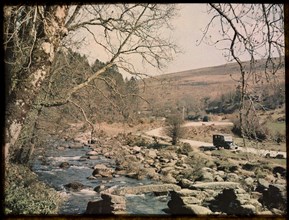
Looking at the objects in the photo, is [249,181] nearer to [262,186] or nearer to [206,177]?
[262,186]

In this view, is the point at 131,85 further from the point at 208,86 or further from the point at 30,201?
the point at 30,201

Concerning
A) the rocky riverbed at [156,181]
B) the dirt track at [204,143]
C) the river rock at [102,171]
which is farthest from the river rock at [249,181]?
the river rock at [102,171]

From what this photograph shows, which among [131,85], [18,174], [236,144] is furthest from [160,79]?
[18,174]

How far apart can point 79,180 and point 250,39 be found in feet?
5.73

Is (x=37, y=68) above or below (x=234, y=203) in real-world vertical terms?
above

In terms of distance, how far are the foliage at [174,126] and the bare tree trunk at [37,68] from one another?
3.43ft

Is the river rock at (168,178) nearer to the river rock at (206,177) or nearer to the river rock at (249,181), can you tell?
the river rock at (206,177)

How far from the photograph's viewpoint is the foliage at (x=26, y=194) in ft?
10.4

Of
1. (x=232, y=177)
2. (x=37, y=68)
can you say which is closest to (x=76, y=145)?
(x=37, y=68)

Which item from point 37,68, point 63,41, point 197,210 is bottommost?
point 197,210

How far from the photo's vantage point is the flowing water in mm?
3176

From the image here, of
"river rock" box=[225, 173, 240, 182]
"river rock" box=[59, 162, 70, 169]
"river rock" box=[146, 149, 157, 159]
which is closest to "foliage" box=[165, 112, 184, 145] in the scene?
"river rock" box=[146, 149, 157, 159]

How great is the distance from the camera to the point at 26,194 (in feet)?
10.5

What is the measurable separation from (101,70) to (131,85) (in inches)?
10.6
